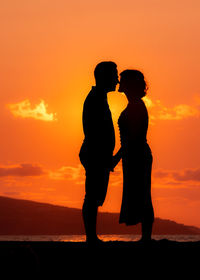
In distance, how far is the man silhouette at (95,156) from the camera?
1667 centimetres

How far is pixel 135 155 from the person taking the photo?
1683 cm

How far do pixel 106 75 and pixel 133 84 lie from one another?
2.08 ft

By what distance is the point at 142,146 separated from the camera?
16859 mm

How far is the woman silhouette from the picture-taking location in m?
16.8

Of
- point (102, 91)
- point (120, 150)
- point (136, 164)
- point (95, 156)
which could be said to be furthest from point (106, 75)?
point (136, 164)
